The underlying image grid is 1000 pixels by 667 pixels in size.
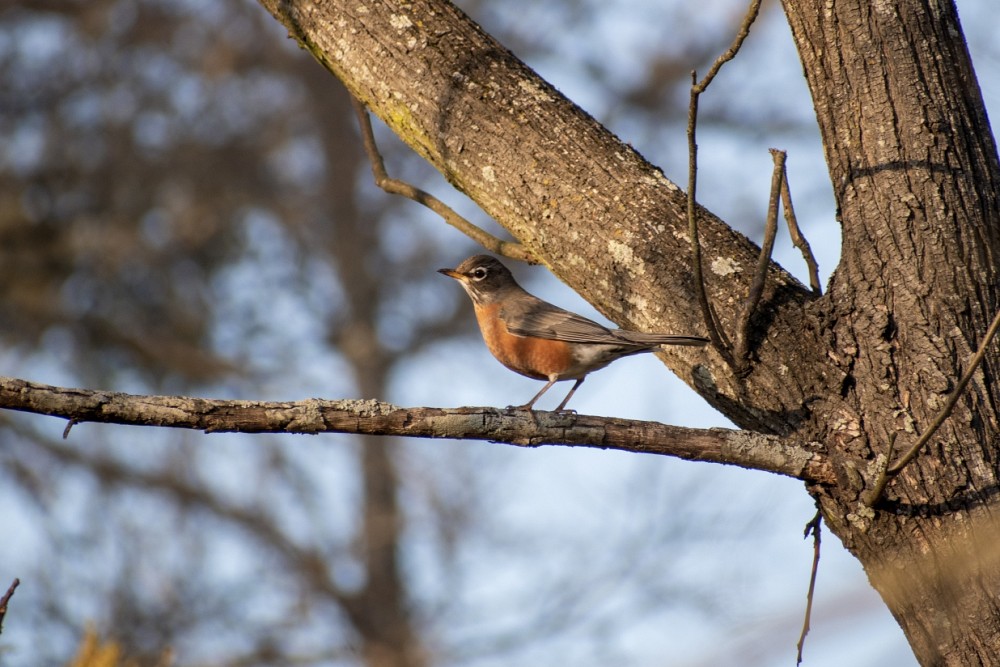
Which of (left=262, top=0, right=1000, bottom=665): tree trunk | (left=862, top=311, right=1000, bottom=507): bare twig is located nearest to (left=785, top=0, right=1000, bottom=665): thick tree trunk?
(left=262, top=0, right=1000, bottom=665): tree trunk

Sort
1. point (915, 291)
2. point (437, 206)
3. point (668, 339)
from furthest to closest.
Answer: point (437, 206) < point (668, 339) < point (915, 291)

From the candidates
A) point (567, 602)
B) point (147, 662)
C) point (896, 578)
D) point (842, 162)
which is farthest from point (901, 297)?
point (567, 602)

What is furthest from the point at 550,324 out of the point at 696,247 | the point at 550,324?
the point at 696,247

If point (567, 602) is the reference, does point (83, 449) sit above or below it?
above

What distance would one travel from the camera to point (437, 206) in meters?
4.07

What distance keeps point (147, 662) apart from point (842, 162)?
803 centimetres

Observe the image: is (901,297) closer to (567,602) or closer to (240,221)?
(567,602)

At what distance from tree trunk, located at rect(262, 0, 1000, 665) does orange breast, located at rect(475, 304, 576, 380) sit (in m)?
1.59

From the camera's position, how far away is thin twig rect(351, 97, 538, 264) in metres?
3.77

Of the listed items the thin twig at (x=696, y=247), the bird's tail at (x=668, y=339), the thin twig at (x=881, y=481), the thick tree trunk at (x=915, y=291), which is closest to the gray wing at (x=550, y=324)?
the bird's tail at (x=668, y=339)

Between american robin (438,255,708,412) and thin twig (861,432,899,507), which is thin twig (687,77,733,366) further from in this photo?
american robin (438,255,708,412)

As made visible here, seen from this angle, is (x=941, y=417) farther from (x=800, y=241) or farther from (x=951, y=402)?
(x=800, y=241)

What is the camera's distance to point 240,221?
13.9m

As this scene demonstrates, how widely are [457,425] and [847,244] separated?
1.23 metres
